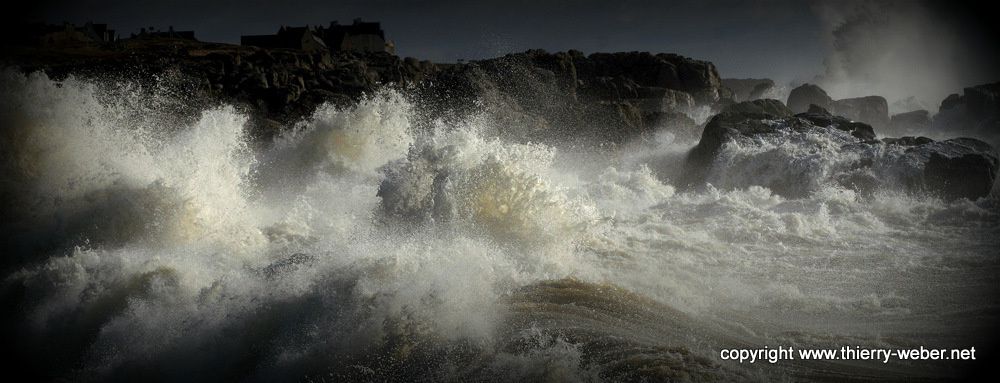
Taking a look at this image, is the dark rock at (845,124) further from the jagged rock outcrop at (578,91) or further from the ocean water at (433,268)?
the jagged rock outcrop at (578,91)

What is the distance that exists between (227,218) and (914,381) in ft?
28.8

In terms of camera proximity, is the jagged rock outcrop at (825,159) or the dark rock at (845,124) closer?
the jagged rock outcrop at (825,159)

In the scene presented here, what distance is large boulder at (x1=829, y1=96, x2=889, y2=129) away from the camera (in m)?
29.0

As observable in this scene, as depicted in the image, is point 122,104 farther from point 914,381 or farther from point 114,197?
point 914,381

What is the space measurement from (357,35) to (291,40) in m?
5.33

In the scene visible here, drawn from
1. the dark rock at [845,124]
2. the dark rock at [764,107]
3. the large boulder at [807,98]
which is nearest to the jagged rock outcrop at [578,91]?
the dark rock at [764,107]

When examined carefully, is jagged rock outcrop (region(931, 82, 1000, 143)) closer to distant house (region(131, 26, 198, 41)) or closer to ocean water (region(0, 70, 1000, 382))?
ocean water (region(0, 70, 1000, 382))

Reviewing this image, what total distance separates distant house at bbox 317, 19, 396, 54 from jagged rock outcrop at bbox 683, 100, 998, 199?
33444mm

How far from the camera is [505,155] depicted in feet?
28.4

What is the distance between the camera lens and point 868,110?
95.4 feet

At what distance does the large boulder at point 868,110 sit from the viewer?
95.2 feet

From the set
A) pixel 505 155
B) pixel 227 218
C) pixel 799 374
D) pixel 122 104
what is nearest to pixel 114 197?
pixel 227 218

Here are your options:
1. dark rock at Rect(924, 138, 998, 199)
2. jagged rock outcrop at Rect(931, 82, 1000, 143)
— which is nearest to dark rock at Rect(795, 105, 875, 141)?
dark rock at Rect(924, 138, 998, 199)

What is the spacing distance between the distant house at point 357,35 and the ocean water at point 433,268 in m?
32.5
